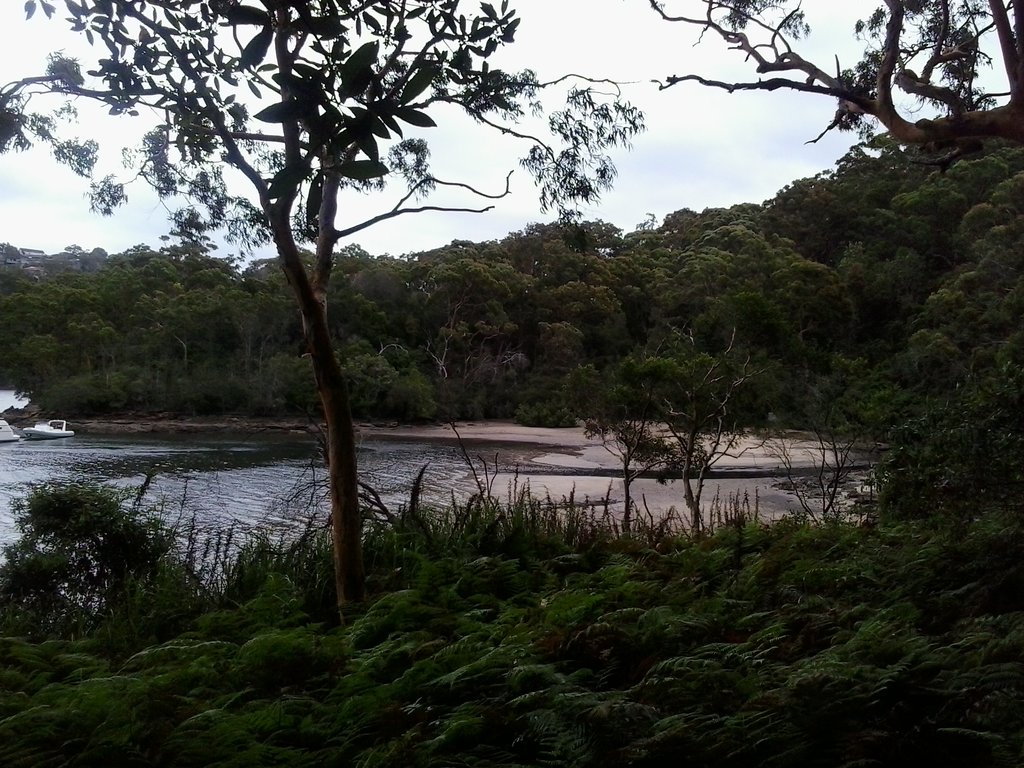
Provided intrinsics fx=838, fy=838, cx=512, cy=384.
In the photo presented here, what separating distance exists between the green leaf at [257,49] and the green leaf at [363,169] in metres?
0.31

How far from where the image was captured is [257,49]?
148 cm

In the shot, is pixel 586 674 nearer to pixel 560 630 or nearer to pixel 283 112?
pixel 560 630

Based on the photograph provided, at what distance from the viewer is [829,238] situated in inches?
1468

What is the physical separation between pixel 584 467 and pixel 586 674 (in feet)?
64.8

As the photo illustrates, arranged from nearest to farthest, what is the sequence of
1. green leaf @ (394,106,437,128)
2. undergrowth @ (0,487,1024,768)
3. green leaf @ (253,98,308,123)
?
green leaf @ (253,98,308,123), green leaf @ (394,106,437,128), undergrowth @ (0,487,1024,768)

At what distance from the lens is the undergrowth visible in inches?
76.0

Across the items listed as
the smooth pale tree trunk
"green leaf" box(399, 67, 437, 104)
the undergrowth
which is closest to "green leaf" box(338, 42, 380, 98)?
"green leaf" box(399, 67, 437, 104)

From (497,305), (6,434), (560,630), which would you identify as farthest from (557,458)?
(560,630)

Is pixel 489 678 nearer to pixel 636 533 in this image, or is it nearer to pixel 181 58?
pixel 181 58

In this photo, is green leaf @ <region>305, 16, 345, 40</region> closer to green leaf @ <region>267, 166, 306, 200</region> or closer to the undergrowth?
green leaf @ <region>267, 166, 306, 200</region>

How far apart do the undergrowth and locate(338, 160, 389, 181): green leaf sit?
128cm

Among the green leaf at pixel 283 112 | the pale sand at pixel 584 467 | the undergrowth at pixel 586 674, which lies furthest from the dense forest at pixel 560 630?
the pale sand at pixel 584 467

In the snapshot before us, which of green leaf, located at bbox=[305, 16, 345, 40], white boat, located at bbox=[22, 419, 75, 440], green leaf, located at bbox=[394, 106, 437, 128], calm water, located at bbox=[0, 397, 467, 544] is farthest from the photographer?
white boat, located at bbox=[22, 419, 75, 440]

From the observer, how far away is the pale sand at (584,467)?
49.6 ft
